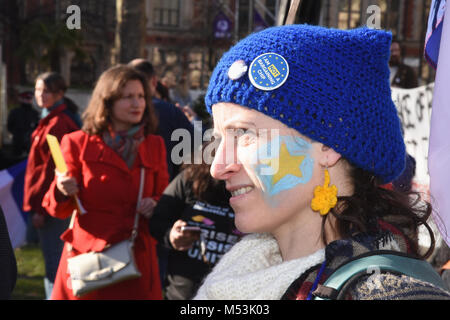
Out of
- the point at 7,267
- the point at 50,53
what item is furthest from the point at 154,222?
the point at 50,53

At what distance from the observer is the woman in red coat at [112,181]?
3676mm

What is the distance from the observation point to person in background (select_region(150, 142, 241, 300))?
313 centimetres

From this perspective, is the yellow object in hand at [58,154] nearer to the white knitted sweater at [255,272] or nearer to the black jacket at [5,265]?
the black jacket at [5,265]

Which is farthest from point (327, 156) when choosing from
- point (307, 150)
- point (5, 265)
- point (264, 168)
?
point (5, 265)

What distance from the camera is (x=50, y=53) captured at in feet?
78.8

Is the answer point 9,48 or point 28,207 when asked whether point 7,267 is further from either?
point 9,48

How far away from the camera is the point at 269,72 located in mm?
1553

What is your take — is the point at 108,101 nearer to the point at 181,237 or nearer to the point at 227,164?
the point at 181,237

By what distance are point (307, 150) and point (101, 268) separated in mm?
2274

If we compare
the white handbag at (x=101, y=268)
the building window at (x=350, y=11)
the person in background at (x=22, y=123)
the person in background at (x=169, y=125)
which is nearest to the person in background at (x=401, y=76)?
the person in background at (x=169, y=125)

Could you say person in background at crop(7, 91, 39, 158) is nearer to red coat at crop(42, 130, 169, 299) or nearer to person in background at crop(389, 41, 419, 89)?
person in background at crop(389, 41, 419, 89)

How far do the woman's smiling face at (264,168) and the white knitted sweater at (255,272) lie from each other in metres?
0.13
